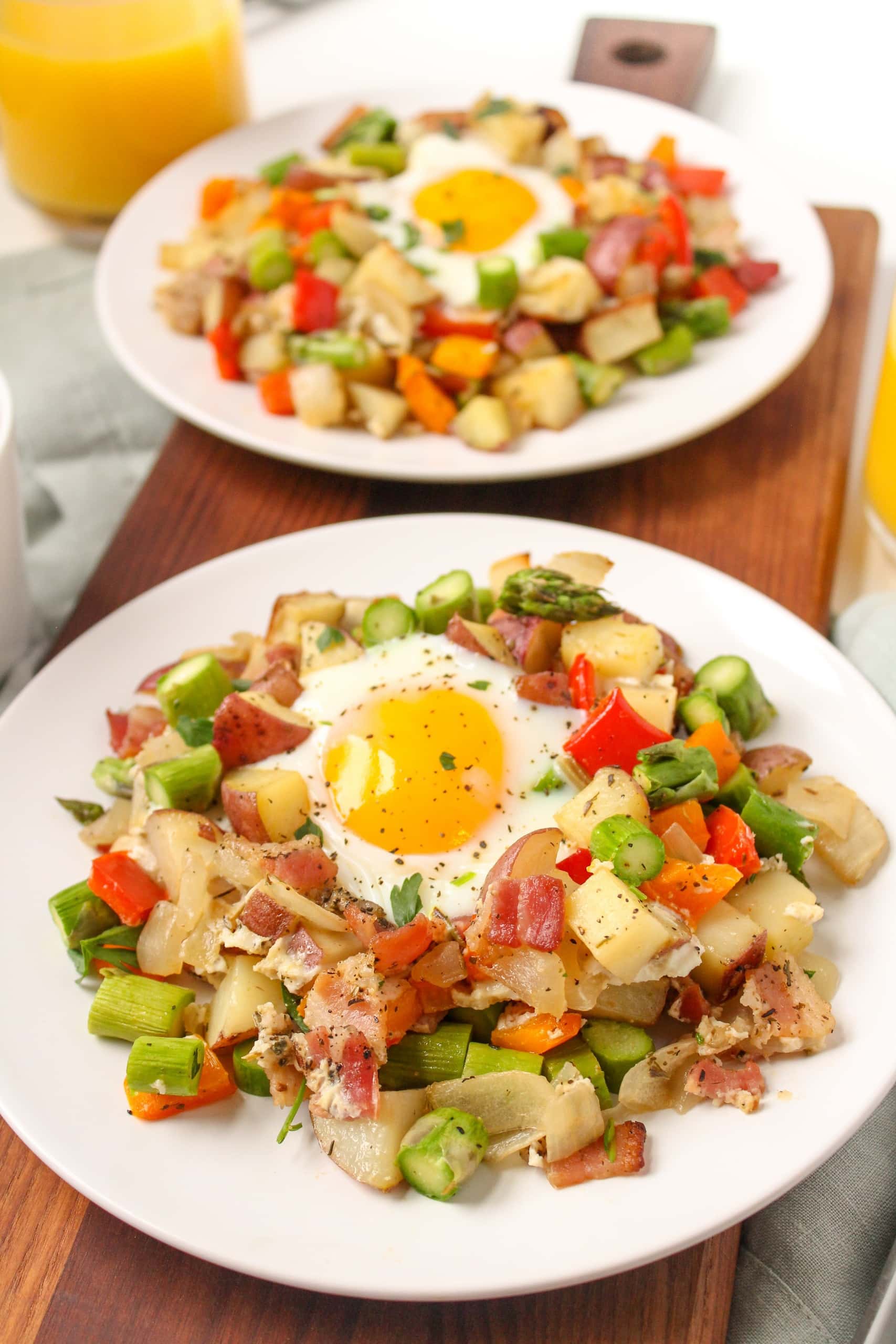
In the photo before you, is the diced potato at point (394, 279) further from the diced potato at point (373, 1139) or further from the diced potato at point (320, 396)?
the diced potato at point (373, 1139)

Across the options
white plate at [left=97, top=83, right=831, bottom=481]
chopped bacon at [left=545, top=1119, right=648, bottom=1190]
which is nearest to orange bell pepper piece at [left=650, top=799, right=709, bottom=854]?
chopped bacon at [left=545, top=1119, right=648, bottom=1190]

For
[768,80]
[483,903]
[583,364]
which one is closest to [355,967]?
[483,903]

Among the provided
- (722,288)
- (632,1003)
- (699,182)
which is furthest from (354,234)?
(632,1003)

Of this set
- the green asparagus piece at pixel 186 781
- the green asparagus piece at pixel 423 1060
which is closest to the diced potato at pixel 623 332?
the green asparagus piece at pixel 186 781

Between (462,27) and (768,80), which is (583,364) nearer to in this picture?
(768,80)

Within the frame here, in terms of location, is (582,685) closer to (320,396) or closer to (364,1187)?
(364,1187)

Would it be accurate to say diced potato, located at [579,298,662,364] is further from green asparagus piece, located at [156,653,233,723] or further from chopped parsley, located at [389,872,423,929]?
chopped parsley, located at [389,872,423,929]
